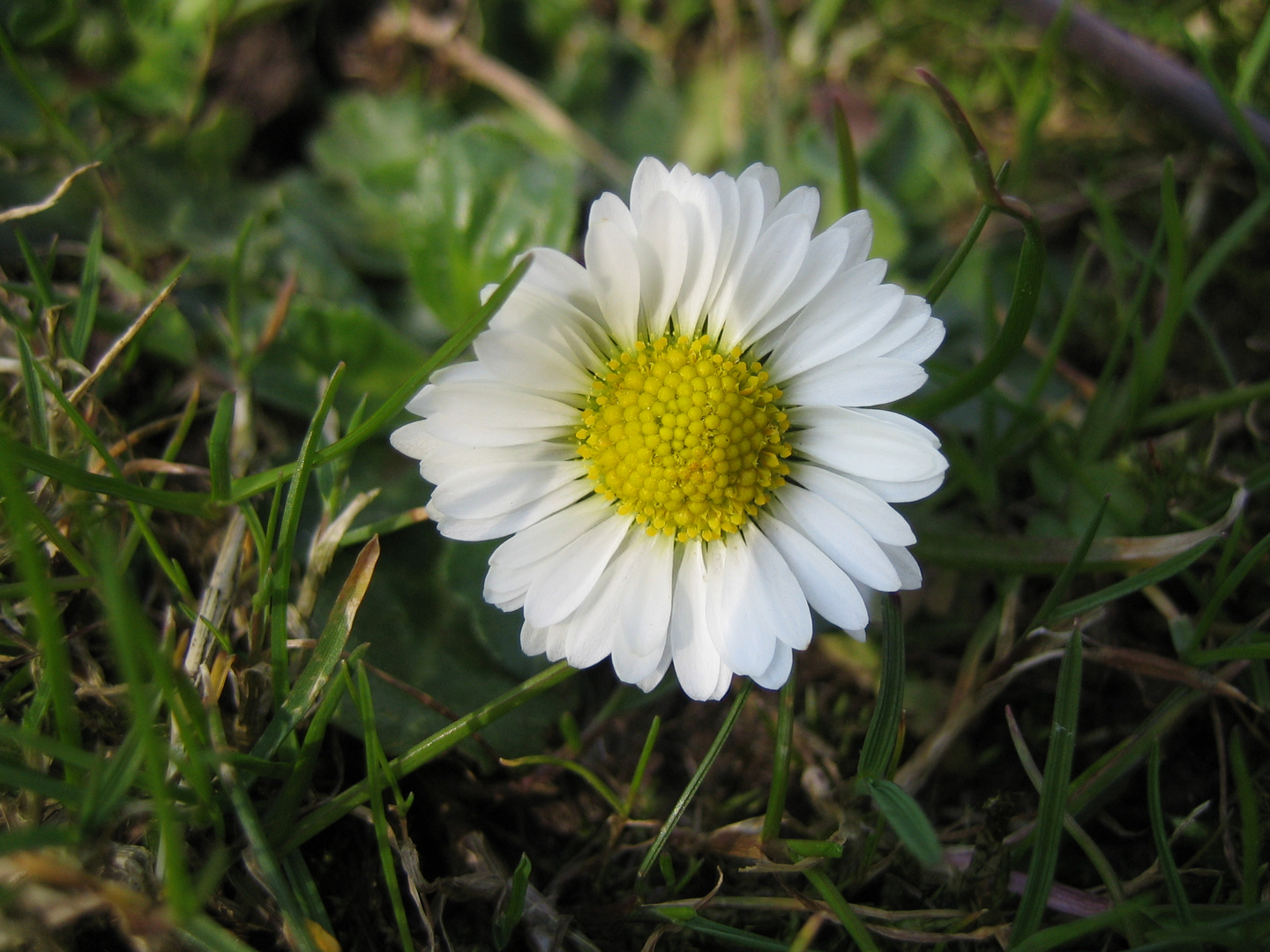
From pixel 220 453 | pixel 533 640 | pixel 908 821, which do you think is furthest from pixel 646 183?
pixel 908 821

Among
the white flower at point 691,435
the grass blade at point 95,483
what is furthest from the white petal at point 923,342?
the grass blade at point 95,483

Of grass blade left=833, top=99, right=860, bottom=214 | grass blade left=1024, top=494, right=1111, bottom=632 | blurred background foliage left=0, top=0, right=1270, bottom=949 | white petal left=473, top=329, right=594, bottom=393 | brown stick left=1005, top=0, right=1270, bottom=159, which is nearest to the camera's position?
white petal left=473, top=329, right=594, bottom=393

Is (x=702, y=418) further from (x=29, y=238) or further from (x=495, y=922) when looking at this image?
(x=29, y=238)

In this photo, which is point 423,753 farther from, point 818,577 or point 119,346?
point 119,346

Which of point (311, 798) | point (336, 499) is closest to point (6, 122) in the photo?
point (336, 499)

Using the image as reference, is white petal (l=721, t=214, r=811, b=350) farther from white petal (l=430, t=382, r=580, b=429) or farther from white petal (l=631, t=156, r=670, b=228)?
white petal (l=430, t=382, r=580, b=429)

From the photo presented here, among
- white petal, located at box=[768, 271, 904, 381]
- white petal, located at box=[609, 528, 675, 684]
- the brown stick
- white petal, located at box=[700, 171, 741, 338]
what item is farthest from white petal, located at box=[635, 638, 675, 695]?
the brown stick

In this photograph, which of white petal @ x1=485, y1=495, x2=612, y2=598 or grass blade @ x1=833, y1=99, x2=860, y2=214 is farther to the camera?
grass blade @ x1=833, y1=99, x2=860, y2=214
